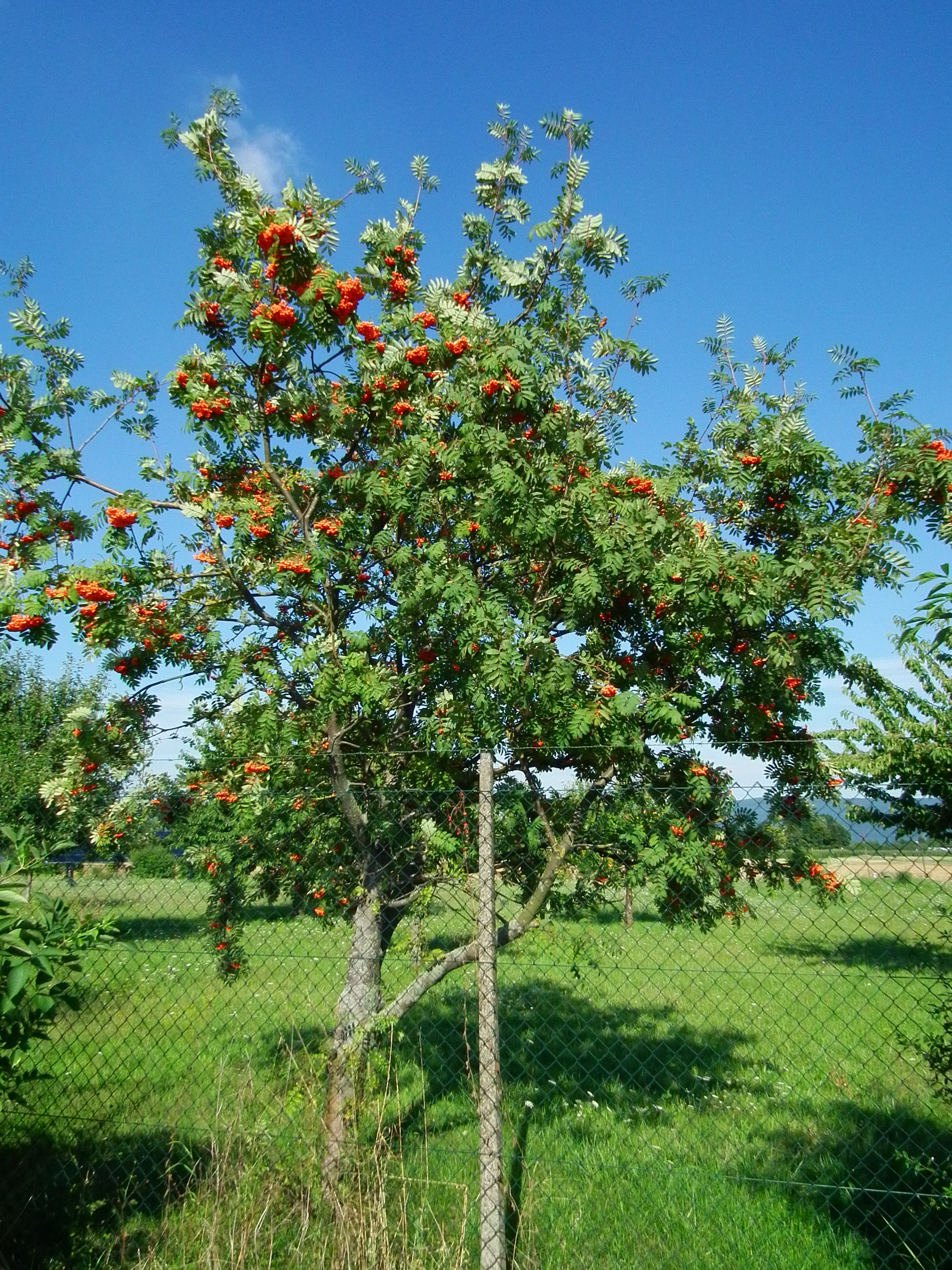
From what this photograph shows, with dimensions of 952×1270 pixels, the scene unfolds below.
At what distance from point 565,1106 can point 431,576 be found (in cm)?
326

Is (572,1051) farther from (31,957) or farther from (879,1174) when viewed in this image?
(31,957)

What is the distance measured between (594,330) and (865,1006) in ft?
20.9

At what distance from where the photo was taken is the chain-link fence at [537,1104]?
293 centimetres

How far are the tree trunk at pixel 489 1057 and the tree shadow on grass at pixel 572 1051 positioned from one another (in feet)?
6.45

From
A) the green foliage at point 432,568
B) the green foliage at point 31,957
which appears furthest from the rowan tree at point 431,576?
the green foliage at point 31,957

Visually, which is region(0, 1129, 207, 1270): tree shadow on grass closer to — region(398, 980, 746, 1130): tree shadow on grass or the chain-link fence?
the chain-link fence

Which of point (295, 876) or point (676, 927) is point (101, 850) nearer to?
point (295, 876)

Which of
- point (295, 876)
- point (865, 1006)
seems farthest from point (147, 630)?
point (865, 1006)

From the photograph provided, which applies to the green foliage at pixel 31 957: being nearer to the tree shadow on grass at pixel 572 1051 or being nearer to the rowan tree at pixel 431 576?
the rowan tree at pixel 431 576

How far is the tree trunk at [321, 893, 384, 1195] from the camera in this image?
2998 mm

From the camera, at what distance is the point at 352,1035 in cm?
331

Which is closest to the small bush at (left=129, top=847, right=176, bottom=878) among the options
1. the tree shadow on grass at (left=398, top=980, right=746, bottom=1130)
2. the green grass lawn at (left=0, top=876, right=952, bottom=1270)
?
the green grass lawn at (left=0, top=876, right=952, bottom=1270)

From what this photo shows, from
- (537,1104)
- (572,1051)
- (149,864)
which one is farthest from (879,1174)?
(149,864)

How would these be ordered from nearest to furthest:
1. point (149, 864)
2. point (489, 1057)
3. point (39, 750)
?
point (489, 1057), point (149, 864), point (39, 750)
